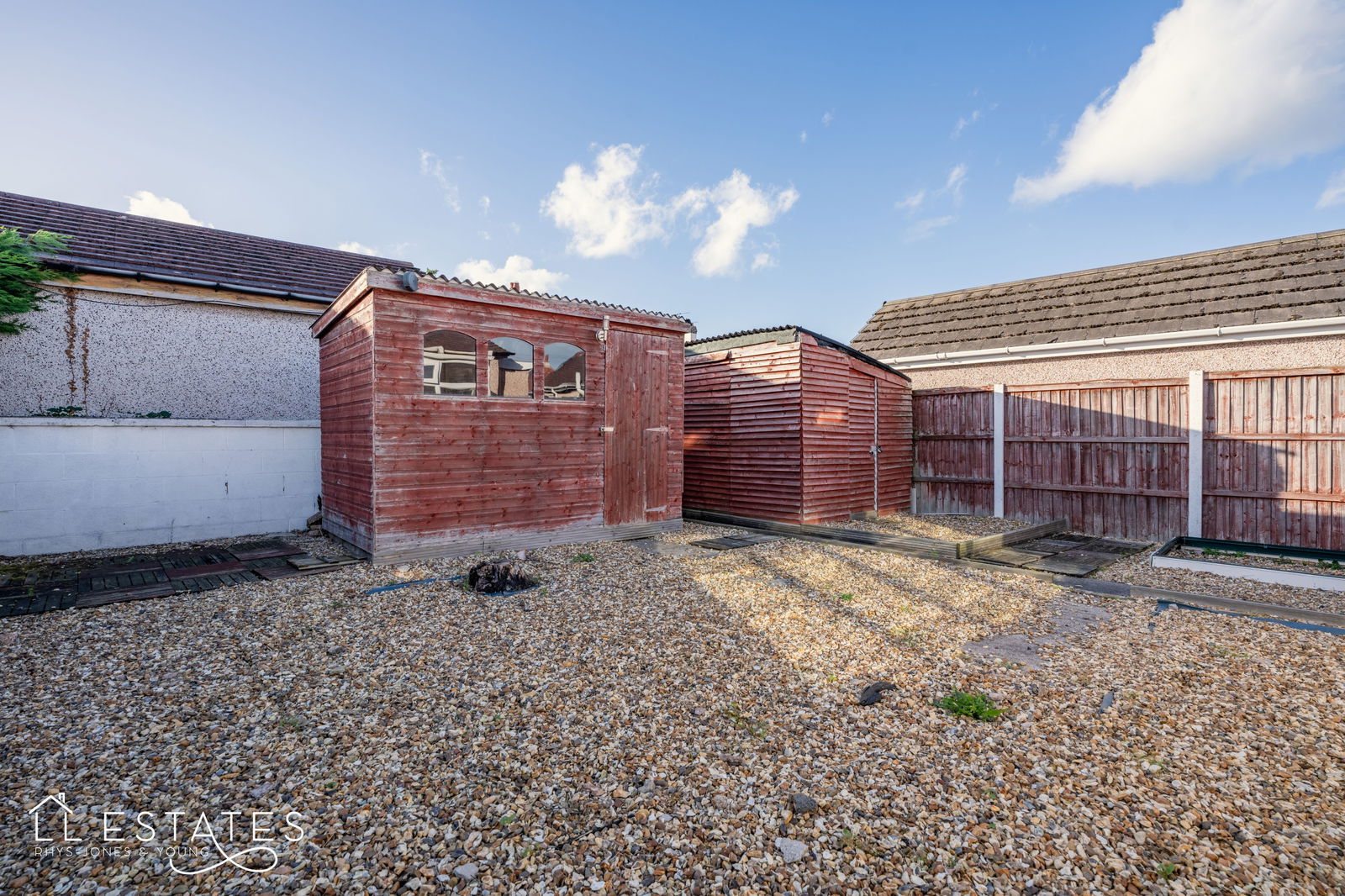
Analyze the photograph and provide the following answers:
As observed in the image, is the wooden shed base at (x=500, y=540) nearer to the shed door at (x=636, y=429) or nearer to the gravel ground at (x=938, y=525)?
the shed door at (x=636, y=429)

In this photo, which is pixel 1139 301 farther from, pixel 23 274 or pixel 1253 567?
pixel 23 274

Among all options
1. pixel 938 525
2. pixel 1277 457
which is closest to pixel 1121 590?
pixel 938 525

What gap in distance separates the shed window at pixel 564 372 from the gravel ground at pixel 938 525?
459cm

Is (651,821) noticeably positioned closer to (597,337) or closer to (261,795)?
(261,795)

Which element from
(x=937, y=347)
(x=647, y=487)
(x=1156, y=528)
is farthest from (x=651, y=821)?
(x=937, y=347)

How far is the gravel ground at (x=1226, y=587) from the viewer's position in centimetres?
530

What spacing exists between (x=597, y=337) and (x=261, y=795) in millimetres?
6218

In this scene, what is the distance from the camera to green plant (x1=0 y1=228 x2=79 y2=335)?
26.1 feet

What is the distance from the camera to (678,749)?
2.99 m

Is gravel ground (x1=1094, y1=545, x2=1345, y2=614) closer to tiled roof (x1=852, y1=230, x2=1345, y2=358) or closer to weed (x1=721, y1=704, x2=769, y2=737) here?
tiled roof (x1=852, y1=230, x2=1345, y2=358)

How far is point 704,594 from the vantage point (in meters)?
5.66

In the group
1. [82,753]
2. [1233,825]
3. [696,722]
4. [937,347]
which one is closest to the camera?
[1233,825]

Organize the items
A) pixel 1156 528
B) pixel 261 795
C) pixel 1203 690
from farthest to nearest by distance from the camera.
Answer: pixel 1156 528 < pixel 1203 690 < pixel 261 795

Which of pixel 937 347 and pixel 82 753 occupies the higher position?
pixel 937 347
